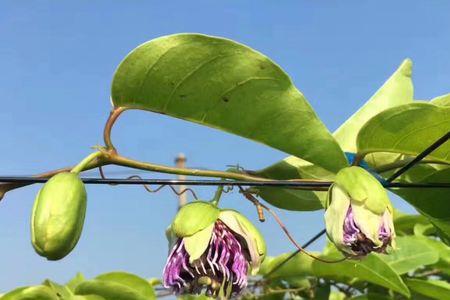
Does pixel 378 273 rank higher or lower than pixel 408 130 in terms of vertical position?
lower

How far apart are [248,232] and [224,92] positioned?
0.46ft

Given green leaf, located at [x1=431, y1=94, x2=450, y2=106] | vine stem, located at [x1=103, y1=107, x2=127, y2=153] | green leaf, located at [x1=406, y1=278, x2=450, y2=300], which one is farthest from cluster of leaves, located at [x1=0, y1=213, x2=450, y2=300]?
vine stem, located at [x1=103, y1=107, x2=127, y2=153]

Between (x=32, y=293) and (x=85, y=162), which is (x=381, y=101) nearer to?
(x=85, y=162)

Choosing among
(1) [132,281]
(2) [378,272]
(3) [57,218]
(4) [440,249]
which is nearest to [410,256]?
(4) [440,249]

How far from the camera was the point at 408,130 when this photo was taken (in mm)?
732

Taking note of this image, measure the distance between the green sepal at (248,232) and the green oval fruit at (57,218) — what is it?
14 cm

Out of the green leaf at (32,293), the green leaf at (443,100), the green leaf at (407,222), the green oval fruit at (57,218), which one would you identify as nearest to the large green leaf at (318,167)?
the green leaf at (443,100)

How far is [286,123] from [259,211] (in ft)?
0.39

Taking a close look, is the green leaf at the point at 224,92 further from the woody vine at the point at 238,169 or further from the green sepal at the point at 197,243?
the green sepal at the point at 197,243

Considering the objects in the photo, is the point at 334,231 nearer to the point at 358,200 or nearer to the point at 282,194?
the point at 358,200

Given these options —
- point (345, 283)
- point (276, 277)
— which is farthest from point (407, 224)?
point (276, 277)

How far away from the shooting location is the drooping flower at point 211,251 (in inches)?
26.3

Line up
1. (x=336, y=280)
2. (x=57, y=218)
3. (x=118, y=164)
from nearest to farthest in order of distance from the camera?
1. (x=57, y=218)
2. (x=118, y=164)
3. (x=336, y=280)

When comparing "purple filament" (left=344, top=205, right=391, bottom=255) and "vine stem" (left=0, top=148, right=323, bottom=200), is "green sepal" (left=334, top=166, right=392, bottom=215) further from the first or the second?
"vine stem" (left=0, top=148, right=323, bottom=200)
